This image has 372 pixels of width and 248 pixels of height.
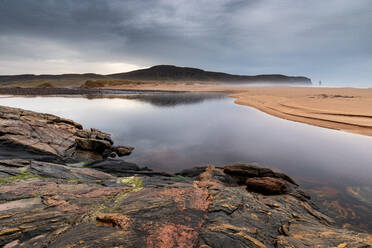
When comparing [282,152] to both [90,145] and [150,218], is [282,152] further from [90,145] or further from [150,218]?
[90,145]

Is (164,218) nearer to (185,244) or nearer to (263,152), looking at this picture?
(185,244)

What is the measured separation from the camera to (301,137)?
12.8m

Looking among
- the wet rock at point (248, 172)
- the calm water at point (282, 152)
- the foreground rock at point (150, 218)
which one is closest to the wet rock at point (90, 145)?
the calm water at point (282, 152)

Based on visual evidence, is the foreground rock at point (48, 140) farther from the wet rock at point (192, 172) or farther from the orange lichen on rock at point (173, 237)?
the orange lichen on rock at point (173, 237)

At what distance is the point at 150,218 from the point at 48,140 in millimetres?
9796

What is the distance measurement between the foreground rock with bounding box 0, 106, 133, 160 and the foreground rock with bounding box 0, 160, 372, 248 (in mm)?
4222

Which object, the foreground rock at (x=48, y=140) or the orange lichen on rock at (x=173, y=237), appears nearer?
the orange lichen on rock at (x=173, y=237)

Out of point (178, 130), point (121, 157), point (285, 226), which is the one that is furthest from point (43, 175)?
point (178, 130)

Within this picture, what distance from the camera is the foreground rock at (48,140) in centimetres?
950

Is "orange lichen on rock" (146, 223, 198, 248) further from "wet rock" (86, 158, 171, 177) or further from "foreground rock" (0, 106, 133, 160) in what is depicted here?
"foreground rock" (0, 106, 133, 160)

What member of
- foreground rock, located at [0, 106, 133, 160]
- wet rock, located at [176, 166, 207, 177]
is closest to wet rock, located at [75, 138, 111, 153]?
foreground rock, located at [0, 106, 133, 160]

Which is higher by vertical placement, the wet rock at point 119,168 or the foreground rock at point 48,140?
the foreground rock at point 48,140

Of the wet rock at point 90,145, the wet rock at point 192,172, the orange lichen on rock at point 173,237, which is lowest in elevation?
the wet rock at point 192,172

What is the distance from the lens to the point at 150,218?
379cm
